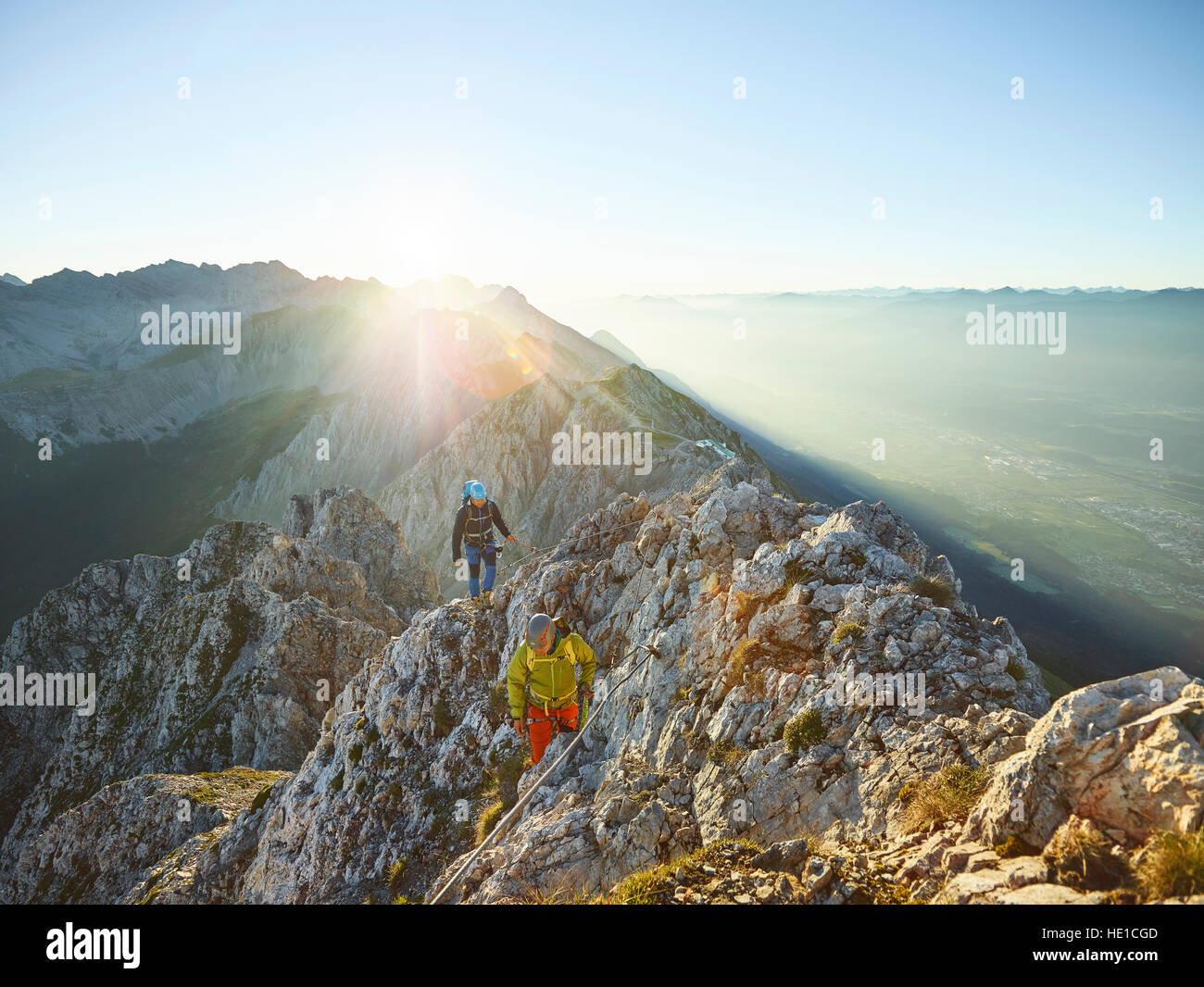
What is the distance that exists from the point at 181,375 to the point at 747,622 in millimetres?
212263

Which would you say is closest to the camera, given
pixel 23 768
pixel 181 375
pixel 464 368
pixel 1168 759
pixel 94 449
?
pixel 1168 759

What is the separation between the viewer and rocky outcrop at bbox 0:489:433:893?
30406 mm

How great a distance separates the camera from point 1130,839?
5.62 m

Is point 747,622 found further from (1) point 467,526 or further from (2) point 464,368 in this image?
(2) point 464,368

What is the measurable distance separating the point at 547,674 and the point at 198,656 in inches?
1241

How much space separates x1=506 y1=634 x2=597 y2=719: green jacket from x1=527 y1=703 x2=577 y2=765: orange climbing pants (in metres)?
0.30

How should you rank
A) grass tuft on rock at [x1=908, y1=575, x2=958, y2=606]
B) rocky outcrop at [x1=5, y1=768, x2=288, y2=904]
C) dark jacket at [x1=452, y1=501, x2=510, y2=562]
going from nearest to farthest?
grass tuft on rock at [x1=908, y1=575, x2=958, y2=606], dark jacket at [x1=452, y1=501, x2=510, y2=562], rocky outcrop at [x1=5, y1=768, x2=288, y2=904]

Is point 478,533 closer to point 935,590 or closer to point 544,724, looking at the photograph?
point 544,724

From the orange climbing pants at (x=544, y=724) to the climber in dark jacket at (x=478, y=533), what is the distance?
6844 millimetres

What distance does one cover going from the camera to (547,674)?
12.2 meters

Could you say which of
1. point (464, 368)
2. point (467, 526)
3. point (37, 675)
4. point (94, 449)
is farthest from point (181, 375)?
point (467, 526)

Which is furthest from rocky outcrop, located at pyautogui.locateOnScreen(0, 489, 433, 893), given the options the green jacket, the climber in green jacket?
the green jacket

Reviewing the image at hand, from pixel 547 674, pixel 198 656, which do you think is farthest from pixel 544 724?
pixel 198 656

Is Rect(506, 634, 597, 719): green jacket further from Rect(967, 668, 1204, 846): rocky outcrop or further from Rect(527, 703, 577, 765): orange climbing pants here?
Rect(967, 668, 1204, 846): rocky outcrop
